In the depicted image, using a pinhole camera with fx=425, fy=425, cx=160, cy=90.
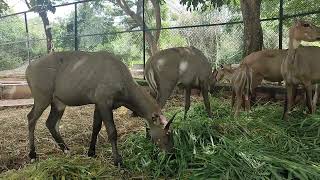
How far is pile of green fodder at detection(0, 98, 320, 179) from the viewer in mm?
4152

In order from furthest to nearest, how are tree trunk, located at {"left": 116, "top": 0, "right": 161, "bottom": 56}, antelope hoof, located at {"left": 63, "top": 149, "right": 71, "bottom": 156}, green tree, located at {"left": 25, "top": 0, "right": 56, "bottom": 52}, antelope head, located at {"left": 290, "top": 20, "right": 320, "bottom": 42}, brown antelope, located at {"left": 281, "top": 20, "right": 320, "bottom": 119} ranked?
green tree, located at {"left": 25, "top": 0, "right": 56, "bottom": 52}, tree trunk, located at {"left": 116, "top": 0, "right": 161, "bottom": 56}, antelope head, located at {"left": 290, "top": 20, "right": 320, "bottom": 42}, brown antelope, located at {"left": 281, "top": 20, "right": 320, "bottom": 119}, antelope hoof, located at {"left": 63, "top": 149, "right": 71, "bottom": 156}

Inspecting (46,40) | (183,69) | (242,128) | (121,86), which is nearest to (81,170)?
(121,86)

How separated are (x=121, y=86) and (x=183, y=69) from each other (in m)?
2.13

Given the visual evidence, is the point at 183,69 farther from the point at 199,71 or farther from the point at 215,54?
the point at 215,54

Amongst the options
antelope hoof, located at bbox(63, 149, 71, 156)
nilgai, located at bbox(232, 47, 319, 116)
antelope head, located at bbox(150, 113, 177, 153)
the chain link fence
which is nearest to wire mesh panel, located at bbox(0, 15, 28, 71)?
Answer: the chain link fence

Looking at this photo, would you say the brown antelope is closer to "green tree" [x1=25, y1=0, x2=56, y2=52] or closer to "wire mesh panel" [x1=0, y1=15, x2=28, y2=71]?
"green tree" [x1=25, y1=0, x2=56, y2=52]

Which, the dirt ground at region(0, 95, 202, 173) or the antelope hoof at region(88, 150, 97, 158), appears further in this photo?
the dirt ground at region(0, 95, 202, 173)

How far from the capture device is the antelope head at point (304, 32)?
691 centimetres

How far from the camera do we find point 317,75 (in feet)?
22.0

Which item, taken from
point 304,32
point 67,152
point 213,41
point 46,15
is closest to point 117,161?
point 67,152

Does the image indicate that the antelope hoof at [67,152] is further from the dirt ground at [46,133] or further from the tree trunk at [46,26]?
the tree trunk at [46,26]

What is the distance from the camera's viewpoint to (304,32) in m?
6.90

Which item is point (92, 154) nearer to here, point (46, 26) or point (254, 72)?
point (254, 72)

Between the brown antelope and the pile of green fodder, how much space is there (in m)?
0.85
